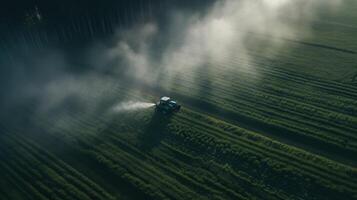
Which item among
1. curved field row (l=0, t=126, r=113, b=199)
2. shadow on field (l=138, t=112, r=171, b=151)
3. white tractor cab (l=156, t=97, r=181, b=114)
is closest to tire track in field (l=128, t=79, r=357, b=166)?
white tractor cab (l=156, t=97, r=181, b=114)

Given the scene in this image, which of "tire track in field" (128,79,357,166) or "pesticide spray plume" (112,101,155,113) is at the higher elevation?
"tire track in field" (128,79,357,166)

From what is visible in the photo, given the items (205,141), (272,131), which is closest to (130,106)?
(205,141)

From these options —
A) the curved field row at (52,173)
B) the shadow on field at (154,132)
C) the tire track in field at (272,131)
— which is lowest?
the curved field row at (52,173)

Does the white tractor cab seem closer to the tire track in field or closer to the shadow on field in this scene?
the shadow on field

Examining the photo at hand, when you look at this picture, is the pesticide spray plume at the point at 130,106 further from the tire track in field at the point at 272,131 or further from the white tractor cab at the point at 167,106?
the tire track in field at the point at 272,131

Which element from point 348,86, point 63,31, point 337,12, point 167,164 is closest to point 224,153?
point 167,164

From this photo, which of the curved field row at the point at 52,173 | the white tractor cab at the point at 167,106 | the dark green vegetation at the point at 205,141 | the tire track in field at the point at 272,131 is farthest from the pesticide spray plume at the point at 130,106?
the curved field row at the point at 52,173

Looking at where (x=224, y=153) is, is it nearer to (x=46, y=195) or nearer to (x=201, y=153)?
(x=201, y=153)
